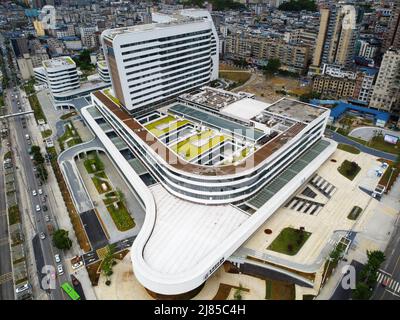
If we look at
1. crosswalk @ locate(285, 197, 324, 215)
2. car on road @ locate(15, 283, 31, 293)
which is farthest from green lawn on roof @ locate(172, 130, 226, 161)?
car on road @ locate(15, 283, 31, 293)

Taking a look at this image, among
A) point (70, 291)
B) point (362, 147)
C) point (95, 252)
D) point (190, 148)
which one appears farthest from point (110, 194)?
point (362, 147)

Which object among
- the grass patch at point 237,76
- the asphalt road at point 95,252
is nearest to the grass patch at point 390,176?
the asphalt road at point 95,252

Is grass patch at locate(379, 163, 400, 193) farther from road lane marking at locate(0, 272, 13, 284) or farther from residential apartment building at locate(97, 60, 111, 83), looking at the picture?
residential apartment building at locate(97, 60, 111, 83)

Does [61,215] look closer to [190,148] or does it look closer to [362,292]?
[190,148]

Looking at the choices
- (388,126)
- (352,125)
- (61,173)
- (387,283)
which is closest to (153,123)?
(61,173)

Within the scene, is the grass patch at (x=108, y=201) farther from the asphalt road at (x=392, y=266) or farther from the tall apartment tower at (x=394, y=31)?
the tall apartment tower at (x=394, y=31)

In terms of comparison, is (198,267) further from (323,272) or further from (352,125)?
(352,125)
